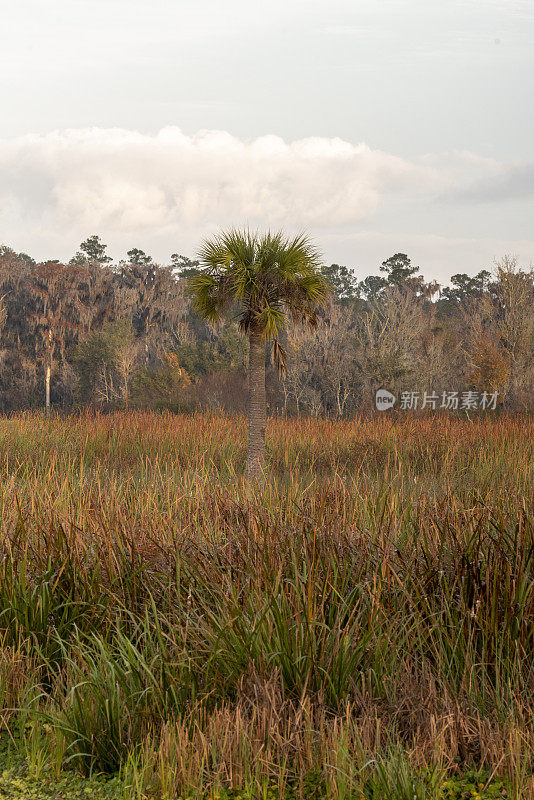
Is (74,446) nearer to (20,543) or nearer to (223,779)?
(20,543)

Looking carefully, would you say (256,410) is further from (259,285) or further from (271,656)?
(271,656)

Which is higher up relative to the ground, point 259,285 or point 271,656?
point 259,285

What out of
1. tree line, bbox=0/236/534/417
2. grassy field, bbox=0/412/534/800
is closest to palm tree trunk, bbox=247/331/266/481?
grassy field, bbox=0/412/534/800

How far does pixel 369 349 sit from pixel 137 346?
1552cm

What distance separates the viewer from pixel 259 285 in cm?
1114

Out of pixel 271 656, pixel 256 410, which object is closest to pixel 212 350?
pixel 256 410

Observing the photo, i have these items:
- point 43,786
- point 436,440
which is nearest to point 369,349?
point 436,440

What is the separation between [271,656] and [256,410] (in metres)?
8.19

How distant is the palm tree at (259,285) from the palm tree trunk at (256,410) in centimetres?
2

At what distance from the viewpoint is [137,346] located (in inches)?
1578

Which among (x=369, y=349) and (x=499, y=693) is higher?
Answer: (x=369, y=349)

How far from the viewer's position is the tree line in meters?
28.9

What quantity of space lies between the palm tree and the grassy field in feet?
18.0

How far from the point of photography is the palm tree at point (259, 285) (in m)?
11.1
